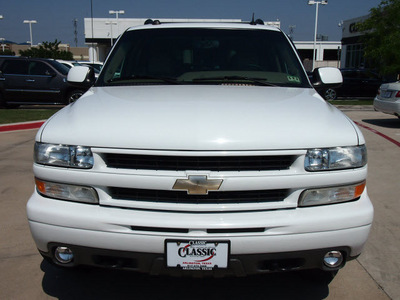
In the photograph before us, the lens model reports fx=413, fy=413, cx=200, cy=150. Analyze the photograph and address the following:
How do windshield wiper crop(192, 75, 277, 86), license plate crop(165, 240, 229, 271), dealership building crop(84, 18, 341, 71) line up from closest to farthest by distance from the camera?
1. license plate crop(165, 240, 229, 271)
2. windshield wiper crop(192, 75, 277, 86)
3. dealership building crop(84, 18, 341, 71)

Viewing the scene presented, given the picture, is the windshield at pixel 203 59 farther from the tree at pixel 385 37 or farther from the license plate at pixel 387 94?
the tree at pixel 385 37

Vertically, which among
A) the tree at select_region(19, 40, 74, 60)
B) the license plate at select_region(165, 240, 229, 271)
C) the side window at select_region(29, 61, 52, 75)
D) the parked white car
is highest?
the tree at select_region(19, 40, 74, 60)

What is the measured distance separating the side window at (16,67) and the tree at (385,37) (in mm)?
14417

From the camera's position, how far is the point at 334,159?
2.32 meters

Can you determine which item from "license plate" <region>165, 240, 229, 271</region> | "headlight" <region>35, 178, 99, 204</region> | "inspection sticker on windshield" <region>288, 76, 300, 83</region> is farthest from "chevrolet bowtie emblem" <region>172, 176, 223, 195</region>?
"inspection sticker on windshield" <region>288, 76, 300, 83</region>

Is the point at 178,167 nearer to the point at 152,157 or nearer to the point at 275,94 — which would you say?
the point at 152,157

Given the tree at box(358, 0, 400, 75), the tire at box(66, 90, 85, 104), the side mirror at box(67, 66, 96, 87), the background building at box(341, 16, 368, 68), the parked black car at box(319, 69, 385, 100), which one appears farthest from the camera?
the background building at box(341, 16, 368, 68)

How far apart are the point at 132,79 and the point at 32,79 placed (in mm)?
11131

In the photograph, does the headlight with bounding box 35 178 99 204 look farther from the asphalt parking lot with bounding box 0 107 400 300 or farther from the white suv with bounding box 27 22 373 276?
the asphalt parking lot with bounding box 0 107 400 300

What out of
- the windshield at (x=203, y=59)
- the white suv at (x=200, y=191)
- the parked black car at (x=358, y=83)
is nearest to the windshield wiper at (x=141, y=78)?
the windshield at (x=203, y=59)

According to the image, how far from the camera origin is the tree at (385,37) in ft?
58.3

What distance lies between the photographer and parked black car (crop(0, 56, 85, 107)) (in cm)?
1321

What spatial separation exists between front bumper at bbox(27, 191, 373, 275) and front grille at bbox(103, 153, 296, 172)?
9.6 inches

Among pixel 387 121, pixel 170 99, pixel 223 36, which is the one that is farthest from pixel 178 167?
pixel 387 121
